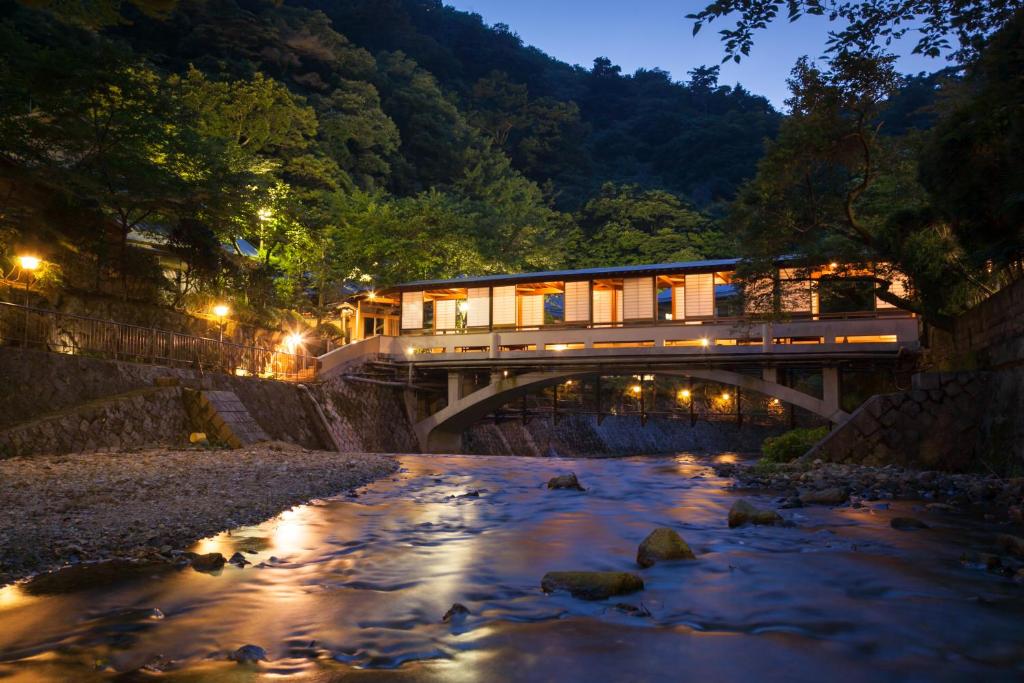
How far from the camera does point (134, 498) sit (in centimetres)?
878

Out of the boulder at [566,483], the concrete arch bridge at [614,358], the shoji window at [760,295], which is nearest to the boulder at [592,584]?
the boulder at [566,483]

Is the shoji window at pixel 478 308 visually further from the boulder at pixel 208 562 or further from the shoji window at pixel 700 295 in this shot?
the boulder at pixel 208 562

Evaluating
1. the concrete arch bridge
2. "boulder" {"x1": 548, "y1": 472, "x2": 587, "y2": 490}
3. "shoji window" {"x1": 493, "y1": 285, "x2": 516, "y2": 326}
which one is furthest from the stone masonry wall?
"boulder" {"x1": 548, "y1": 472, "x2": 587, "y2": 490}

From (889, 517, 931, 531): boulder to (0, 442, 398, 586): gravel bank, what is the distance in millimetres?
7609

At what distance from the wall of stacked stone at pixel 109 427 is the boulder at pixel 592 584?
11.3 m

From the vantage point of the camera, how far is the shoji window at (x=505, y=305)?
30.5 metres

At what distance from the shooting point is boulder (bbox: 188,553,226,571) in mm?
6066

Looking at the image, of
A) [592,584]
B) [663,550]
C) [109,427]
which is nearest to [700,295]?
[109,427]

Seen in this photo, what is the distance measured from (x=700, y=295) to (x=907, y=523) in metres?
19.0

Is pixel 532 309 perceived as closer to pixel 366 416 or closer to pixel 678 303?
pixel 678 303

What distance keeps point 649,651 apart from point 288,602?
106 inches

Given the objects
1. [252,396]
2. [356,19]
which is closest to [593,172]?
[356,19]

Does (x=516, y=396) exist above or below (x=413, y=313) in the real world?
below

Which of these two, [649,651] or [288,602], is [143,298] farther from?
[649,651]
